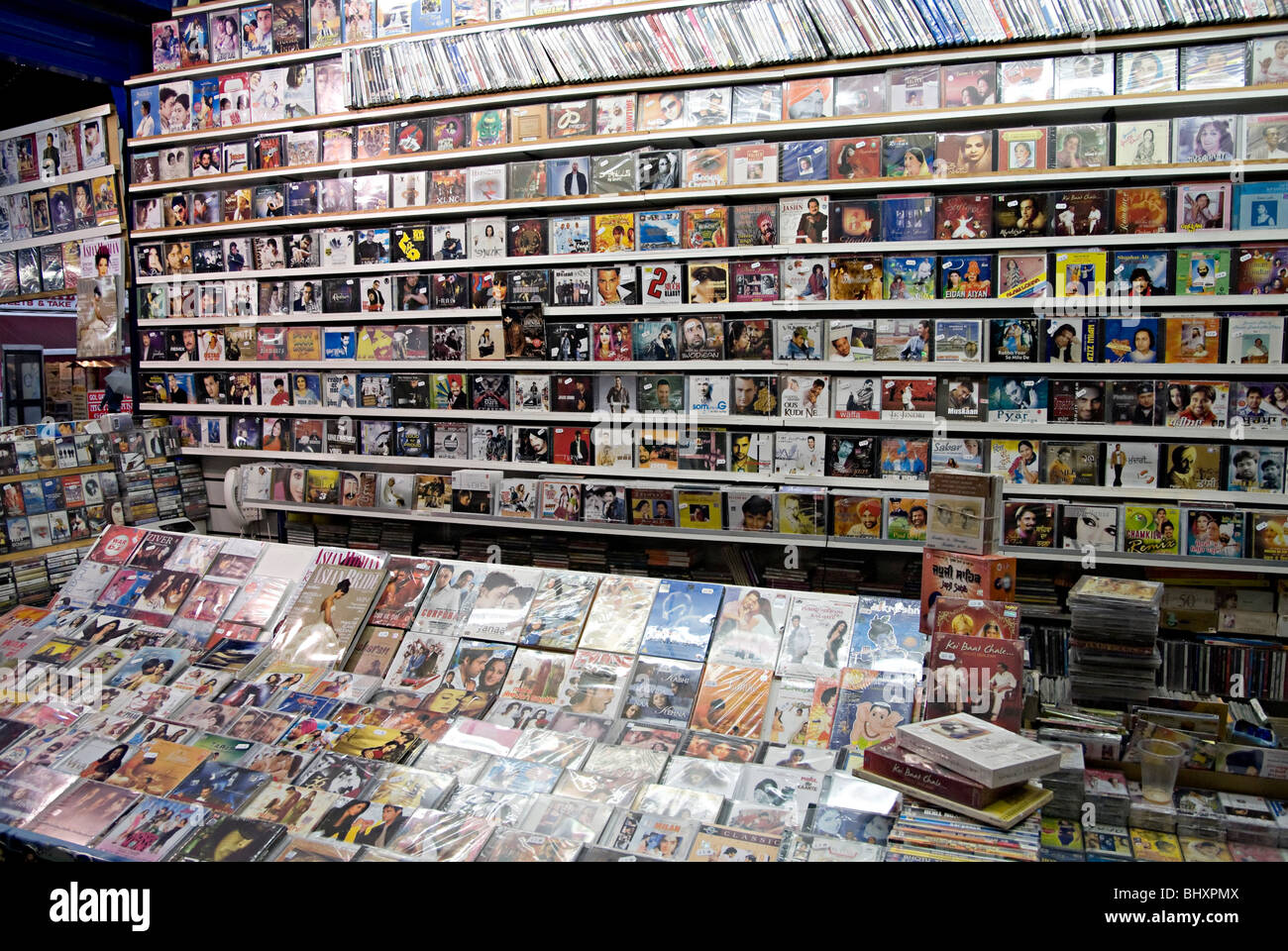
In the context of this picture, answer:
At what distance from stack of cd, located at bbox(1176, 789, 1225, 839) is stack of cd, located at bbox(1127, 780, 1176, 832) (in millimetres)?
12

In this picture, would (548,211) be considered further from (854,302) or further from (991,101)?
(991,101)

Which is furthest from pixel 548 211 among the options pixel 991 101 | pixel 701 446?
pixel 991 101

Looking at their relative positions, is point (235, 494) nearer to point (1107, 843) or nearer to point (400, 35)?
point (400, 35)

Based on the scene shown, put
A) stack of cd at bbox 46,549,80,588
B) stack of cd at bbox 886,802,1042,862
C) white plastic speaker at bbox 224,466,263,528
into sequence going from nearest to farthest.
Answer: stack of cd at bbox 886,802,1042,862 < stack of cd at bbox 46,549,80,588 < white plastic speaker at bbox 224,466,263,528

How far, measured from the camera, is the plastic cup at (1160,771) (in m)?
1.75

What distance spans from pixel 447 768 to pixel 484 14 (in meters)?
3.54

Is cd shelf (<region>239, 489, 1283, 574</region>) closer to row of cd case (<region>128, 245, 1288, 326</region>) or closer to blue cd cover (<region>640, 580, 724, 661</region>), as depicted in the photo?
row of cd case (<region>128, 245, 1288, 326</region>)

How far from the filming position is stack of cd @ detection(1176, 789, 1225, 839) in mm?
1674

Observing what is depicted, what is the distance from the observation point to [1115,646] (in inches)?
78.8

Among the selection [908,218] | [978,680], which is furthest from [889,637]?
[908,218]

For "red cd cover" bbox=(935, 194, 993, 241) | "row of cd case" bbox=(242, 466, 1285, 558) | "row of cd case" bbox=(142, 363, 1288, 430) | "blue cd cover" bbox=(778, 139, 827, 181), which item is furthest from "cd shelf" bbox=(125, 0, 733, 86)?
"row of cd case" bbox=(242, 466, 1285, 558)

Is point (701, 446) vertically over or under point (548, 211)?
under

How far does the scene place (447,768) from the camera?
6.24 ft
